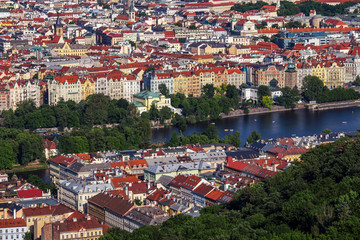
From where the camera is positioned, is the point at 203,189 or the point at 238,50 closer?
the point at 203,189

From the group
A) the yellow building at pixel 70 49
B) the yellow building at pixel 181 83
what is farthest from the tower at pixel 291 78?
the yellow building at pixel 70 49

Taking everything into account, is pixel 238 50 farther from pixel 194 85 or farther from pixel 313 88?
pixel 313 88

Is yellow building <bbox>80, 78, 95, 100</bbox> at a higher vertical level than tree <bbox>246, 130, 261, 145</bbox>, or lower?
higher

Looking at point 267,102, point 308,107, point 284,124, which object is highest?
point 267,102

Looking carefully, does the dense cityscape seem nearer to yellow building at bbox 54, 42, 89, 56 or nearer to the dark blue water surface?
yellow building at bbox 54, 42, 89, 56

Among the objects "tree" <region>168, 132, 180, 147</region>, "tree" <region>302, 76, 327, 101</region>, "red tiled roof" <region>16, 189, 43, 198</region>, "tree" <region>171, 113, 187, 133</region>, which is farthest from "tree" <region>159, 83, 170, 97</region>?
"red tiled roof" <region>16, 189, 43, 198</region>

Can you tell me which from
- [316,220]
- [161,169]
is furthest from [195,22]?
[316,220]

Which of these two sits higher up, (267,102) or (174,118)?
(267,102)

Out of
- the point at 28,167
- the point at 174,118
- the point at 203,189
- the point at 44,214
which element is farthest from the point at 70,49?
the point at 44,214
